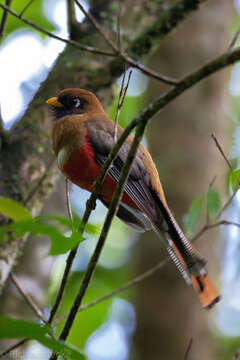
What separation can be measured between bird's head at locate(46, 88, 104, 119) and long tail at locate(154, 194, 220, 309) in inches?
45.0

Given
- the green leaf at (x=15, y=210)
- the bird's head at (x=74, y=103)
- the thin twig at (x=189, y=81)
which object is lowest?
the green leaf at (x=15, y=210)

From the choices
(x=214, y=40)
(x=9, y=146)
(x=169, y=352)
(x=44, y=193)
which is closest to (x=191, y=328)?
(x=169, y=352)

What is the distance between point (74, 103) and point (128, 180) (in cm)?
100

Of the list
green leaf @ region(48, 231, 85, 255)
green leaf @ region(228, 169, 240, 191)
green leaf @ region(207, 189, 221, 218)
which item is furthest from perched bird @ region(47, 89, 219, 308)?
green leaf @ region(48, 231, 85, 255)

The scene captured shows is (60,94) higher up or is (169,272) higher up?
(60,94)

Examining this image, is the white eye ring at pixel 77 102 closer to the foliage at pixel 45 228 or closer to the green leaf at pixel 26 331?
the foliage at pixel 45 228

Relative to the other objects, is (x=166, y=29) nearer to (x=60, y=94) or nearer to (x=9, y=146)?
(x=60, y=94)

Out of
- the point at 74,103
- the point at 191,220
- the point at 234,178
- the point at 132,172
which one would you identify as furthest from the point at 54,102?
the point at 234,178

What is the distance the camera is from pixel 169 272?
5.70 m

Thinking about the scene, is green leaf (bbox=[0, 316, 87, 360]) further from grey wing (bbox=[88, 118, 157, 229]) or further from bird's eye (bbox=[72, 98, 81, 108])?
bird's eye (bbox=[72, 98, 81, 108])

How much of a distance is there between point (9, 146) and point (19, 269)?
4.49 feet

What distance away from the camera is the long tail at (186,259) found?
3.07 meters

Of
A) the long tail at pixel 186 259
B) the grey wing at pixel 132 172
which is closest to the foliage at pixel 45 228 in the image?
the long tail at pixel 186 259

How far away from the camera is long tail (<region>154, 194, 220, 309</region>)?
3.07 m
